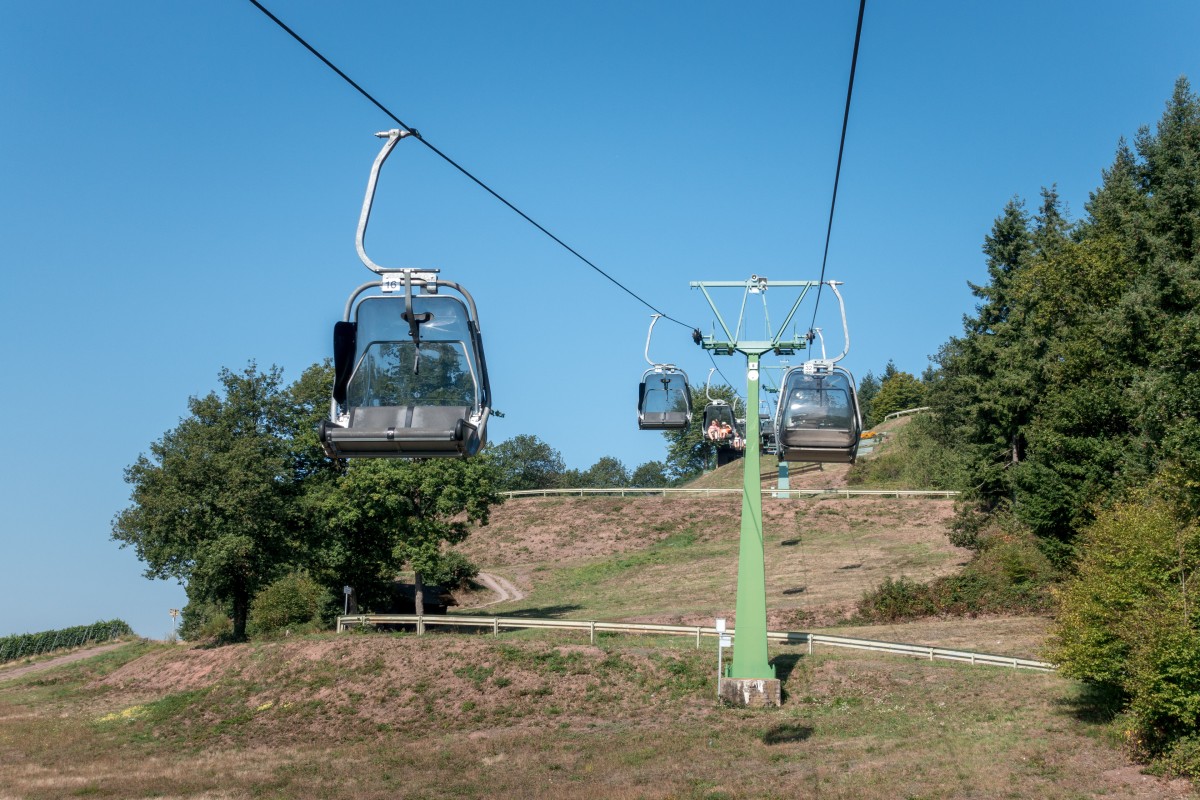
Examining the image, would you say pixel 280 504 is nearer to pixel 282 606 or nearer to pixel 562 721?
pixel 282 606

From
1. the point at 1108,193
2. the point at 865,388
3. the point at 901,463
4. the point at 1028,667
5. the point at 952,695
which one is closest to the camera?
the point at 952,695

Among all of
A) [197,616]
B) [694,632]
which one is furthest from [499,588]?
[197,616]

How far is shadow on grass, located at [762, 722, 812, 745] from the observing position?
101ft

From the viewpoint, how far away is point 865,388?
A: 187 meters

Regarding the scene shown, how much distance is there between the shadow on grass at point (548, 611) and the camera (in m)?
58.2

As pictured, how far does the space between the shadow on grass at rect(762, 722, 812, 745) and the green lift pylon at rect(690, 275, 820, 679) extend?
2337mm

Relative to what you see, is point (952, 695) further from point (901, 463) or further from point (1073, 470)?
point (901, 463)

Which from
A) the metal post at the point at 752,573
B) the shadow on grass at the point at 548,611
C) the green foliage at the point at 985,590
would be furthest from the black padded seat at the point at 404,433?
the shadow on grass at the point at 548,611

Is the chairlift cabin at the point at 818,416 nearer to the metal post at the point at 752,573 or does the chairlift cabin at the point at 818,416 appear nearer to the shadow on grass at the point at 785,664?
the metal post at the point at 752,573

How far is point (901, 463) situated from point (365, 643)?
215 feet

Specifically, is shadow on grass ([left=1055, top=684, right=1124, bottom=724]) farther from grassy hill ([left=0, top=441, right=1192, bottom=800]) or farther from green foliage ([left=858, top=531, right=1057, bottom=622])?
green foliage ([left=858, top=531, right=1057, bottom=622])

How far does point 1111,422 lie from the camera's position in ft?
158

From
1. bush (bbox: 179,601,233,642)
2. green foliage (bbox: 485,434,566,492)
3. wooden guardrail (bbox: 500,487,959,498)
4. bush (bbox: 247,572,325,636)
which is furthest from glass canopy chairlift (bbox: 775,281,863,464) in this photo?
green foliage (bbox: 485,434,566,492)

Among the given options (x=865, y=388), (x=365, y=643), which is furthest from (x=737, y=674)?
(x=865, y=388)
